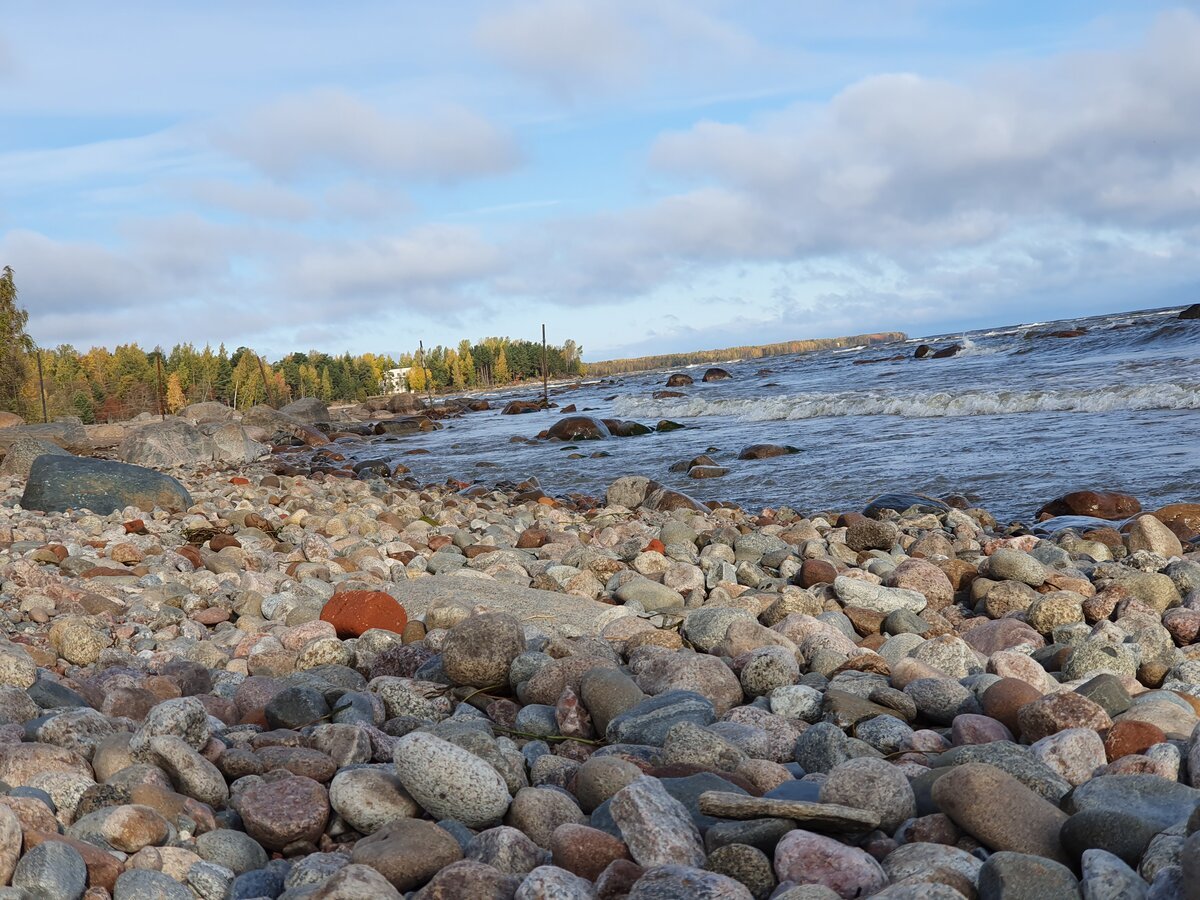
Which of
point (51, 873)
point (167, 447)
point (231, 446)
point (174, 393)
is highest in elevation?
point (174, 393)

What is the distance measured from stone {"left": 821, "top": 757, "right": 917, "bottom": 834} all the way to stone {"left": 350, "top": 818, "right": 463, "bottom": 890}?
2.87 feet

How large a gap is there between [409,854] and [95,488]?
8.48 m

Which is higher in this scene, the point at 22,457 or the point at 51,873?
the point at 22,457

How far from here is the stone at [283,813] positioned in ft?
7.44

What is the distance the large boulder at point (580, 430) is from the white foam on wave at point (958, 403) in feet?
10.9

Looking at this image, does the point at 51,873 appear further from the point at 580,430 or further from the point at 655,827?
the point at 580,430

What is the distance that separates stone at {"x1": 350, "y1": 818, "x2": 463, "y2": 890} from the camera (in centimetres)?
198

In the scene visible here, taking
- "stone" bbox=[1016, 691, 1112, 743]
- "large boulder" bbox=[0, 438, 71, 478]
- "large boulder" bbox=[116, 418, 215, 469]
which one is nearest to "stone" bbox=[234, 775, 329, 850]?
"stone" bbox=[1016, 691, 1112, 743]

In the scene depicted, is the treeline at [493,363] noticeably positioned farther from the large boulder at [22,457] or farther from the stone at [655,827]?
the stone at [655,827]

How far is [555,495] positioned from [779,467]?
3.10 metres

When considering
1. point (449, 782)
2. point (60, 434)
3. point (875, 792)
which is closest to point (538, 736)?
point (449, 782)

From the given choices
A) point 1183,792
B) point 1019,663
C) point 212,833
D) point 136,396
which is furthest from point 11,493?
point 136,396

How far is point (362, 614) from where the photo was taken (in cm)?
425

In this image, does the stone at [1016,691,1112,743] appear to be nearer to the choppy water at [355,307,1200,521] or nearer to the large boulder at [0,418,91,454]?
the choppy water at [355,307,1200,521]
